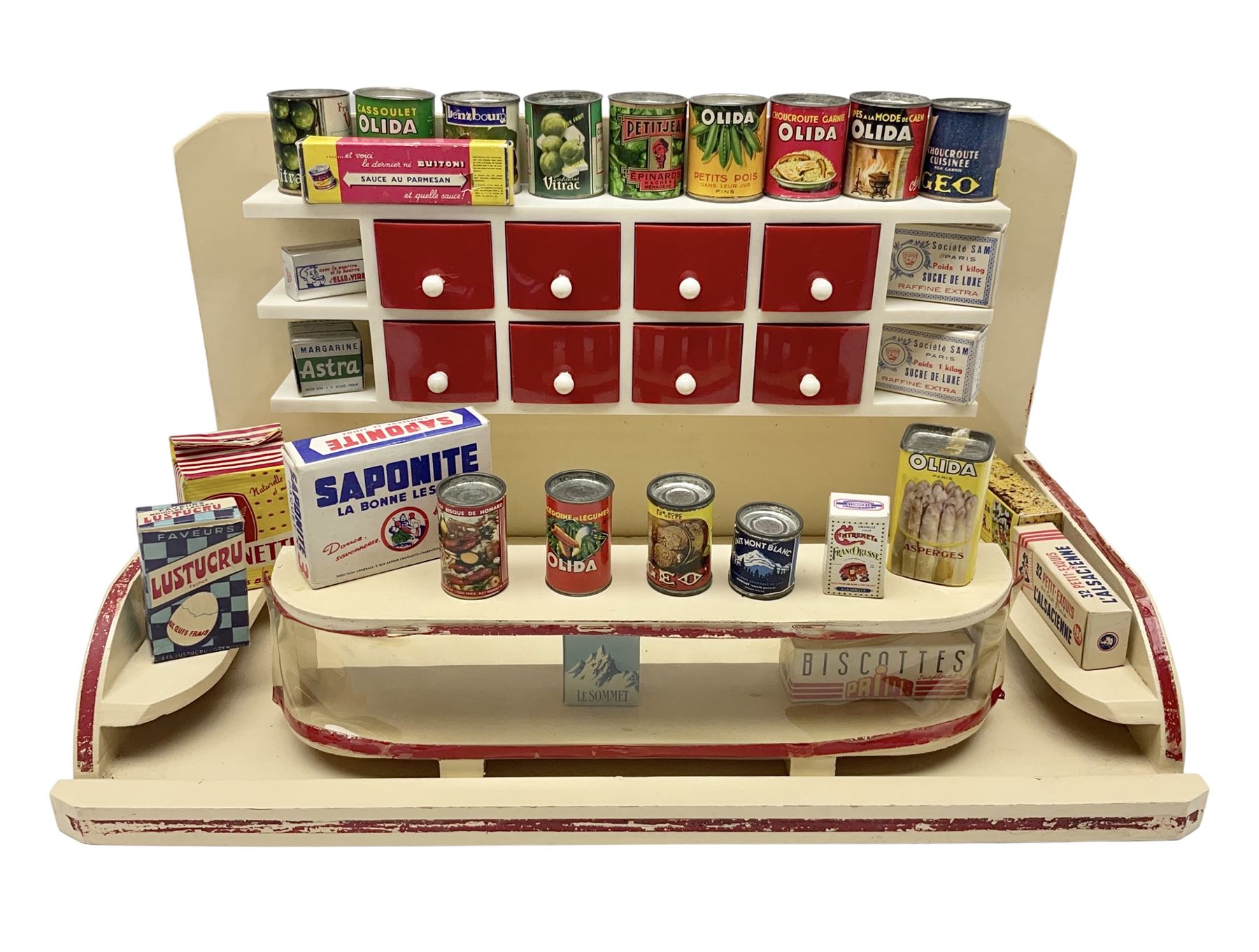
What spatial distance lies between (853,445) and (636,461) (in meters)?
0.74

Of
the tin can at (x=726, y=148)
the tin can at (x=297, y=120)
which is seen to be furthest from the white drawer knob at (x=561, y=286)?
the tin can at (x=297, y=120)

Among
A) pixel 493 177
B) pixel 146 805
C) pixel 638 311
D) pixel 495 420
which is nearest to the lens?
pixel 146 805

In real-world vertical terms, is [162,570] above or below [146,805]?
above

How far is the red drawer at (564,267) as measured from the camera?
3299 millimetres

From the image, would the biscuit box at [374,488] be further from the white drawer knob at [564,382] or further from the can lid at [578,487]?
the white drawer knob at [564,382]

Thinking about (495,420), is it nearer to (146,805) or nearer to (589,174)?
(589,174)

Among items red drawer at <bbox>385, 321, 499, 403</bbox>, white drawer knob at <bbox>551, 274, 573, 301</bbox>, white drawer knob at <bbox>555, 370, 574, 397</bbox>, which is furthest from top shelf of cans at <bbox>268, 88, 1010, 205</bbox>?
white drawer knob at <bbox>555, 370, 574, 397</bbox>

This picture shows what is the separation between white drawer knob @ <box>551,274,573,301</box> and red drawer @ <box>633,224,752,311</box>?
7.6 inches

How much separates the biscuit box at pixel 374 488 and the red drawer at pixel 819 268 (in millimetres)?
943

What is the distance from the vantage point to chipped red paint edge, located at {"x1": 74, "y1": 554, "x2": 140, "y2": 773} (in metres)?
3.08

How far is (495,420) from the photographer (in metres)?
3.97

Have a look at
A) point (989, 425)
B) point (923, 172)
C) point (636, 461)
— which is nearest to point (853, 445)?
point (989, 425)

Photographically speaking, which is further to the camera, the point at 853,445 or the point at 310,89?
the point at 853,445

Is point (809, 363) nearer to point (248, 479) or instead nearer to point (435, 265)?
point (435, 265)
